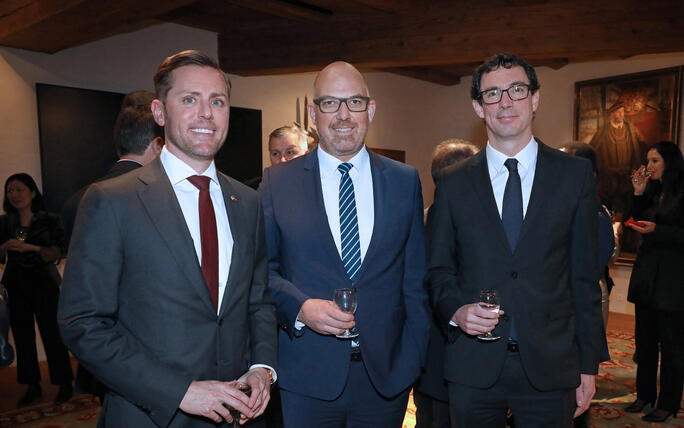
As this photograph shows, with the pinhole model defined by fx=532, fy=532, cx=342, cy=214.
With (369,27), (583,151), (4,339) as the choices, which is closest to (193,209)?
(4,339)

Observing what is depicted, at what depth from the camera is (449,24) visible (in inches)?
237

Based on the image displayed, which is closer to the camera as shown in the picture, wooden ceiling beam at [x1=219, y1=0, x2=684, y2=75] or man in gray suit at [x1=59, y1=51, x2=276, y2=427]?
man in gray suit at [x1=59, y1=51, x2=276, y2=427]

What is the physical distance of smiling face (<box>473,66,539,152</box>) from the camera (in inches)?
79.0

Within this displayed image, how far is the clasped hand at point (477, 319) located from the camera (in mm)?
1813

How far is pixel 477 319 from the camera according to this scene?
6.02 ft

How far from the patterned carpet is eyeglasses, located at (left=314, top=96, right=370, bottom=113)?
2.79m

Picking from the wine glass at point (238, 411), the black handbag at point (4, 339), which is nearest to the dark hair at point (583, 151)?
the wine glass at point (238, 411)

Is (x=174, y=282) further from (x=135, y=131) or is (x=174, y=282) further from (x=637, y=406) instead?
(x=637, y=406)

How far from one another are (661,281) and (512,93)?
2675 millimetres

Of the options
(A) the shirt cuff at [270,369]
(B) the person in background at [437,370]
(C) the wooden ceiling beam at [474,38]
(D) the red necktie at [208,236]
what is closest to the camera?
(D) the red necktie at [208,236]

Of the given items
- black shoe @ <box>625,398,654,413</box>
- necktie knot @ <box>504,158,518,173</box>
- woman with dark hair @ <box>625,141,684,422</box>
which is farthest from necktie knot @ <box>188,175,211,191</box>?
black shoe @ <box>625,398,654,413</box>

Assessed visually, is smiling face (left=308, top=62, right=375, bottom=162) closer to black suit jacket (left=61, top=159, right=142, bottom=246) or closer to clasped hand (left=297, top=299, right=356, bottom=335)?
clasped hand (left=297, top=299, right=356, bottom=335)

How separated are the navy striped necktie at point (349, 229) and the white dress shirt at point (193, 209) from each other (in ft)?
1.50

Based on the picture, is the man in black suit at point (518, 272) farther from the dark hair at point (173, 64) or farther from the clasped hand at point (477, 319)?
the dark hair at point (173, 64)
